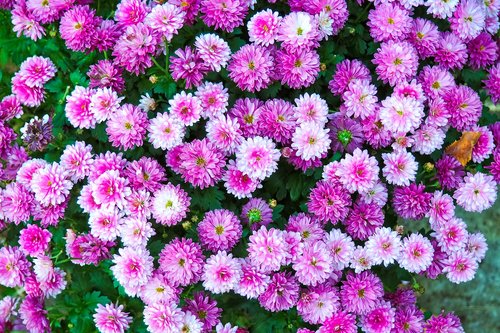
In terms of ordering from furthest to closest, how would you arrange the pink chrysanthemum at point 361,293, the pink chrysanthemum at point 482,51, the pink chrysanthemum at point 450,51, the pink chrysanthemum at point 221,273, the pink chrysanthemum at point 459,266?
the pink chrysanthemum at point 482,51
the pink chrysanthemum at point 450,51
the pink chrysanthemum at point 459,266
the pink chrysanthemum at point 361,293
the pink chrysanthemum at point 221,273

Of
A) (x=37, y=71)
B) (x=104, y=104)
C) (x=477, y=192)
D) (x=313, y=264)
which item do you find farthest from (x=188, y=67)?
(x=477, y=192)

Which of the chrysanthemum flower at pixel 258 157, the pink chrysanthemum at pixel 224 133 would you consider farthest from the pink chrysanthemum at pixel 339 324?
the pink chrysanthemum at pixel 224 133

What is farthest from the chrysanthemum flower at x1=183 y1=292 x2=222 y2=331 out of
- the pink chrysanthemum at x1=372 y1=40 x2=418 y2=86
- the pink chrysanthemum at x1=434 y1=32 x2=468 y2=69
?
the pink chrysanthemum at x1=434 y1=32 x2=468 y2=69

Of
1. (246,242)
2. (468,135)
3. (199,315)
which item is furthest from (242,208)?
(468,135)

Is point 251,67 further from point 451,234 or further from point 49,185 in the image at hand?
point 451,234

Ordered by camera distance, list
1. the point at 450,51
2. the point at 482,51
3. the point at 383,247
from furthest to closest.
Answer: the point at 482,51
the point at 450,51
the point at 383,247

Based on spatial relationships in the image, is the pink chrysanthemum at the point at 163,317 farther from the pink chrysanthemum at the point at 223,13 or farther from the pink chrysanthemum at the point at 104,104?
the pink chrysanthemum at the point at 223,13
